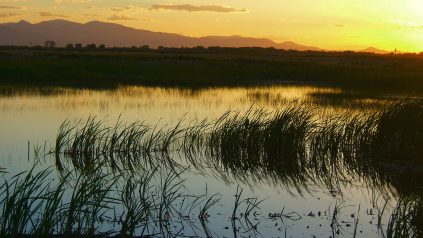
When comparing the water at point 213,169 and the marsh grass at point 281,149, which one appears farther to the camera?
the marsh grass at point 281,149

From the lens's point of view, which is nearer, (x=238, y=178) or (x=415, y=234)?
(x=415, y=234)

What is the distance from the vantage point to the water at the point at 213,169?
8.59 m

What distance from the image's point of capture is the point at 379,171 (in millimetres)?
12375

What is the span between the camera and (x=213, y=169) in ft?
40.4

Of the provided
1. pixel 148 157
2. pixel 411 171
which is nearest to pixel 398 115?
pixel 411 171

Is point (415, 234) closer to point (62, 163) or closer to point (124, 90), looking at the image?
point (62, 163)

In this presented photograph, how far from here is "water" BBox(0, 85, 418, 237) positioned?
8586 millimetres

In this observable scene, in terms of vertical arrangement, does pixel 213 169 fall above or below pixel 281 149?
below

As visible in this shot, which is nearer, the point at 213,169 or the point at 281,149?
the point at 213,169

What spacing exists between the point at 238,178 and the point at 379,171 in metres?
2.91

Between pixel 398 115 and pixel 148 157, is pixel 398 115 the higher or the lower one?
the higher one

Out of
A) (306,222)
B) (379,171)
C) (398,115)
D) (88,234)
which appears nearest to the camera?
(88,234)

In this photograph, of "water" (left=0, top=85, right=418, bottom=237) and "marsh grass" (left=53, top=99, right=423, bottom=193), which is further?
"marsh grass" (left=53, top=99, right=423, bottom=193)

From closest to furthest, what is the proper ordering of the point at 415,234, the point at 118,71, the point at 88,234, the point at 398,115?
the point at 88,234 → the point at 415,234 → the point at 398,115 → the point at 118,71
